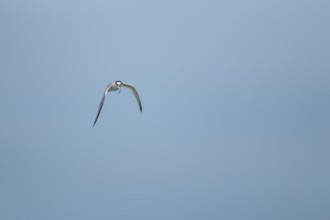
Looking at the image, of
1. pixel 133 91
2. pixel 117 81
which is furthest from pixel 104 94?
pixel 133 91

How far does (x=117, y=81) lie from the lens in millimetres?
23781

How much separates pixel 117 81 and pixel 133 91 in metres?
3.16

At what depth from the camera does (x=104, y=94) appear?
887 inches

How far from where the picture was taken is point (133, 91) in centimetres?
2688

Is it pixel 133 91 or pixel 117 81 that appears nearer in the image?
pixel 117 81

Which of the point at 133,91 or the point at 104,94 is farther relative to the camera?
the point at 133,91

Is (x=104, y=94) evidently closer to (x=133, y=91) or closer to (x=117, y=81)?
(x=117, y=81)

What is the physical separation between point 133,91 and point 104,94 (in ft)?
14.6

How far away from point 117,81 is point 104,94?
146 centimetres
